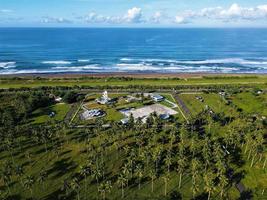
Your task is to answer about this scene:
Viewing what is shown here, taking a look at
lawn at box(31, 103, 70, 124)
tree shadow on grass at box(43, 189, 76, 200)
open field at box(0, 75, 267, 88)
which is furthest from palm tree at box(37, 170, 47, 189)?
open field at box(0, 75, 267, 88)

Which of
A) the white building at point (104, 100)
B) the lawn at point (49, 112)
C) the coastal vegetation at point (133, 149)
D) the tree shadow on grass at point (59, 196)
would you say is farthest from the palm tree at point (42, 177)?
the white building at point (104, 100)

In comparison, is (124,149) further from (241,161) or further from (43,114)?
(43,114)

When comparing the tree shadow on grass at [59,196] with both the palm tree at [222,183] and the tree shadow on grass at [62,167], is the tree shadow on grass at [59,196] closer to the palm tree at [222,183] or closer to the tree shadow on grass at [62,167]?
the tree shadow on grass at [62,167]

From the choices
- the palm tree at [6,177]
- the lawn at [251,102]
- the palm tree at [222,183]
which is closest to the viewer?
the palm tree at [222,183]

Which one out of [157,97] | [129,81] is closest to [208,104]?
[157,97]

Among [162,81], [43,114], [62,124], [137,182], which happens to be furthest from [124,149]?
[162,81]

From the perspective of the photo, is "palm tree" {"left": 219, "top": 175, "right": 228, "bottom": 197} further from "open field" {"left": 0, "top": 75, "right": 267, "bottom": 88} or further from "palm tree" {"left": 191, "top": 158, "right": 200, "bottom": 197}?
"open field" {"left": 0, "top": 75, "right": 267, "bottom": 88}
